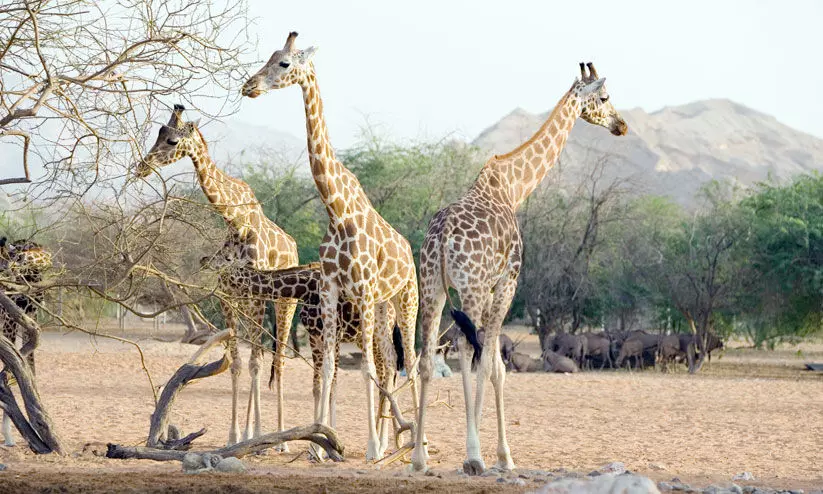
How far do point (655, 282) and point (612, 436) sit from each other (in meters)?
15.8

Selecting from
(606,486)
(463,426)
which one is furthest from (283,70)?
(463,426)

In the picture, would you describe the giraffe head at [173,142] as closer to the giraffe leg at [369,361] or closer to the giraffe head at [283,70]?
the giraffe head at [283,70]

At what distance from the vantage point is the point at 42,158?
786 centimetres

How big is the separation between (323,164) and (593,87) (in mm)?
2932

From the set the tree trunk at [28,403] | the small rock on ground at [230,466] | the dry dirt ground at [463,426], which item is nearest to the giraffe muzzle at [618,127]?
the dry dirt ground at [463,426]

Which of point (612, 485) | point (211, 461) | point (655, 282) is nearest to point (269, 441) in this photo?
point (211, 461)

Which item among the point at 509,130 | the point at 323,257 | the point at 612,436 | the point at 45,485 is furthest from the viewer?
the point at 509,130

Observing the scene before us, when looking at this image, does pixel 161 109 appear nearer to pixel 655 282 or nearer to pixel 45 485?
pixel 45 485

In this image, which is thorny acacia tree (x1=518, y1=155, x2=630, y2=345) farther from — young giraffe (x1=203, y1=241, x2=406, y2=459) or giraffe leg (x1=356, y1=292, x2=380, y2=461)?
giraffe leg (x1=356, y1=292, x2=380, y2=461)

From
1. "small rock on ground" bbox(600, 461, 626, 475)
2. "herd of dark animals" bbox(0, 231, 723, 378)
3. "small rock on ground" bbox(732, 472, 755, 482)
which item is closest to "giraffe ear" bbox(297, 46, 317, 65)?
"small rock on ground" bbox(600, 461, 626, 475)

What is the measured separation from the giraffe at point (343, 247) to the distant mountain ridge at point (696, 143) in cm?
9925

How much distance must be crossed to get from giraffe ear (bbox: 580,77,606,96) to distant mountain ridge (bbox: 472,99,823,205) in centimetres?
9800

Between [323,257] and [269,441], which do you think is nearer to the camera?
[269,441]

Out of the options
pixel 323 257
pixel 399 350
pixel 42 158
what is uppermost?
pixel 42 158
